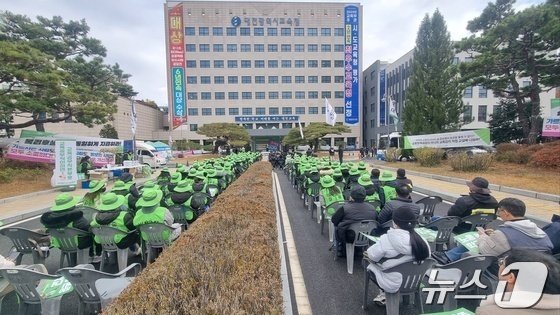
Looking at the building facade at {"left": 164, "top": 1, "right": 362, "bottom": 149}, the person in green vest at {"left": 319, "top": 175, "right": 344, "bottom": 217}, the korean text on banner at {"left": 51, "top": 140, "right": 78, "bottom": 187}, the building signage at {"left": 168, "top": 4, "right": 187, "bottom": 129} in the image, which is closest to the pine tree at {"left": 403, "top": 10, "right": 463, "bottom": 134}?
the person in green vest at {"left": 319, "top": 175, "right": 344, "bottom": 217}

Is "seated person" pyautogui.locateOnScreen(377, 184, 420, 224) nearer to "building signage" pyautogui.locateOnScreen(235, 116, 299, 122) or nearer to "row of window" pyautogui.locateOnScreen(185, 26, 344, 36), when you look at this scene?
"building signage" pyautogui.locateOnScreen(235, 116, 299, 122)

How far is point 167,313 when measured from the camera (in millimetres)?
2102

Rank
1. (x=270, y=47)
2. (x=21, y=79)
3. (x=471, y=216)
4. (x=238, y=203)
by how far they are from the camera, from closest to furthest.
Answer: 1. (x=471, y=216)
2. (x=238, y=203)
3. (x=21, y=79)
4. (x=270, y=47)

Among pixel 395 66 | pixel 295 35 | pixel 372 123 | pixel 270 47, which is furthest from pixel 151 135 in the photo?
pixel 395 66

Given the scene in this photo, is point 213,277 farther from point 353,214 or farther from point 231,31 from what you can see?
point 231,31

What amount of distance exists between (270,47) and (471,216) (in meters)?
60.3

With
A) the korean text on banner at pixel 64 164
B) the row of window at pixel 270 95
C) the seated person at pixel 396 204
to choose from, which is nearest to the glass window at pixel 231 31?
the row of window at pixel 270 95

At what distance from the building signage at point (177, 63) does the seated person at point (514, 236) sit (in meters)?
58.7

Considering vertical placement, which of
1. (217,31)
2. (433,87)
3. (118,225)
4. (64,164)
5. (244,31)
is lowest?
(118,225)

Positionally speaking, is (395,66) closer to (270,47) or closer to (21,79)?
(270,47)

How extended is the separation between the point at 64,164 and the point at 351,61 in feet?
175

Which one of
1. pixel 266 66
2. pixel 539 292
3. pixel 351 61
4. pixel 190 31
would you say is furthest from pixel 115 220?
pixel 190 31

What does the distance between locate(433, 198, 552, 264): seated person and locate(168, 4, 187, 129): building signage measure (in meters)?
58.7

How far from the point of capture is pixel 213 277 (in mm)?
2580
